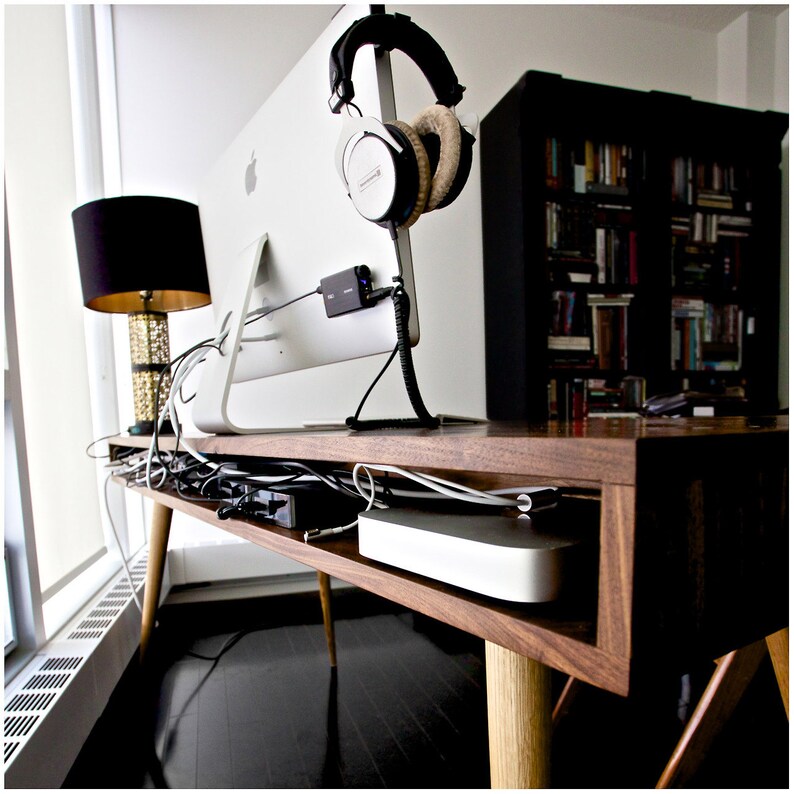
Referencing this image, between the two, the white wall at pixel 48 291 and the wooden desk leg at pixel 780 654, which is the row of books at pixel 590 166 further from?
the wooden desk leg at pixel 780 654

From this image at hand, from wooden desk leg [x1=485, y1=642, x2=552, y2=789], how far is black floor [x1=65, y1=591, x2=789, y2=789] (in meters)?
0.76

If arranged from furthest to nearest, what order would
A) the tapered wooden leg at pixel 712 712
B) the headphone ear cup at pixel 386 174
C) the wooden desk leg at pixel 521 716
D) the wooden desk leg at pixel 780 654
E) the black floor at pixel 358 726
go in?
the black floor at pixel 358 726, the tapered wooden leg at pixel 712 712, the wooden desk leg at pixel 780 654, the headphone ear cup at pixel 386 174, the wooden desk leg at pixel 521 716

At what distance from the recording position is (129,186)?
2.09 metres

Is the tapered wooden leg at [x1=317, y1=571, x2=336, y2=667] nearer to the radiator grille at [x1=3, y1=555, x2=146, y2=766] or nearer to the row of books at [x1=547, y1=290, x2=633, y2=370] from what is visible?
the radiator grille at [x1=3, y1=555, x2=146, y2=766]

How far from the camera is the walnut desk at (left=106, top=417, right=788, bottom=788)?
0.28 m

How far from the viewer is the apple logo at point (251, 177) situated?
0.84 meters

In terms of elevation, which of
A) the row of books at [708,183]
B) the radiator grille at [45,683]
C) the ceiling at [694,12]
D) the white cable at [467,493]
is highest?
the ceiling at [694,12]

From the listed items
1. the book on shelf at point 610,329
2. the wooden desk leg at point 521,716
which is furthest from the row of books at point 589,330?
the wooden desk leg at point 521,716

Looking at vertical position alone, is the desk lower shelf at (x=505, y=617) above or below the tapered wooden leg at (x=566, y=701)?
above

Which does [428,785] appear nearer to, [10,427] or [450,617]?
[450,617]

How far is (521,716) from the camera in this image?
0.39 m

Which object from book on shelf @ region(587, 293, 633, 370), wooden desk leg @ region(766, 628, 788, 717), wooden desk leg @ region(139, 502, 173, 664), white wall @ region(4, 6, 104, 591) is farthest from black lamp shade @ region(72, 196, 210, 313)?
book on shelf @ region(587, 293, 633, 370)

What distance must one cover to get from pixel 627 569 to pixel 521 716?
191mm

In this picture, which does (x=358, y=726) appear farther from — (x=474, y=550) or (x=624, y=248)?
(x=624, y=248)
